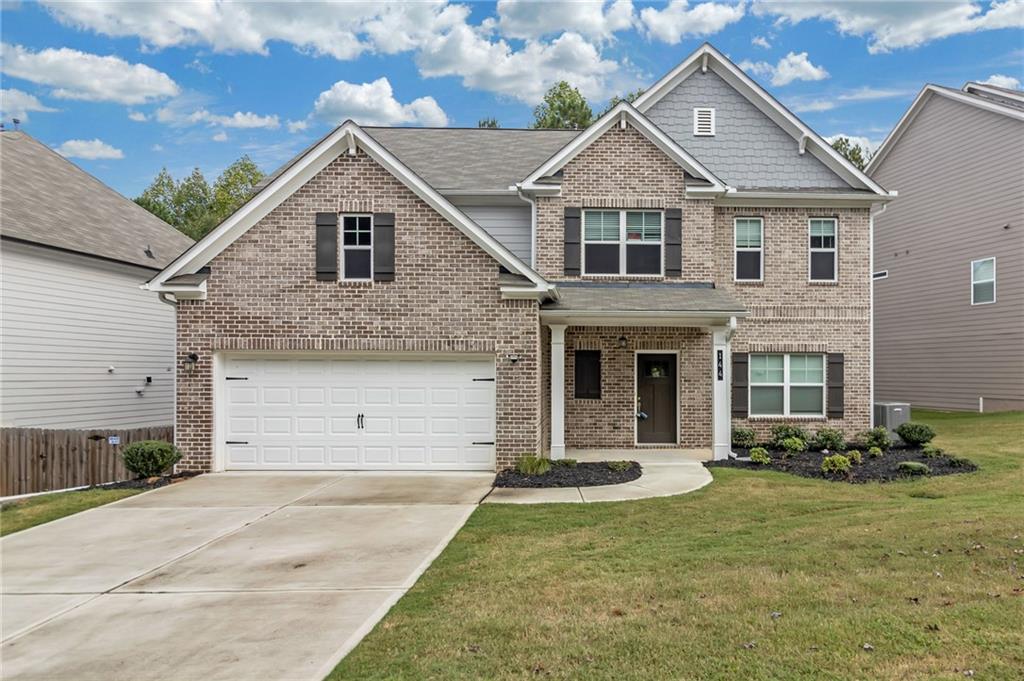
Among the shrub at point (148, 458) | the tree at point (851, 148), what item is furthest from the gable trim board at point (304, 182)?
the tree at point (851, 148)

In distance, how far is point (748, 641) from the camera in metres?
4.57

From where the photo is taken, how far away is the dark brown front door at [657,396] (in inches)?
601

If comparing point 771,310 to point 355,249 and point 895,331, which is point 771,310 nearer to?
point 355,249

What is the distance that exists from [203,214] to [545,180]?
1431 inches

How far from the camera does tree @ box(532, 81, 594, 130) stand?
3834cm

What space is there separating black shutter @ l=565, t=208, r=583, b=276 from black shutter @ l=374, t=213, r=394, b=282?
4.26 m

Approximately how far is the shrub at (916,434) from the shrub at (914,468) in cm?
263

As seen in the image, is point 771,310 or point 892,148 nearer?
point 771,310

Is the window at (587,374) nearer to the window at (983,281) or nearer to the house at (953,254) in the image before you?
the house at (953,254)

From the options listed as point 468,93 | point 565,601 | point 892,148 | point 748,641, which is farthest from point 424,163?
point 468,93

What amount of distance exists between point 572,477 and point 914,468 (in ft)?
20.0

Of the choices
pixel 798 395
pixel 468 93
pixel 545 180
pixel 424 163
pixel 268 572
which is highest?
pixel 468 93

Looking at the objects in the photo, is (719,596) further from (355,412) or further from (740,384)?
(740,384)

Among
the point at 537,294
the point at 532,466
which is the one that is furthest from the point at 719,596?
the point at 537,294
